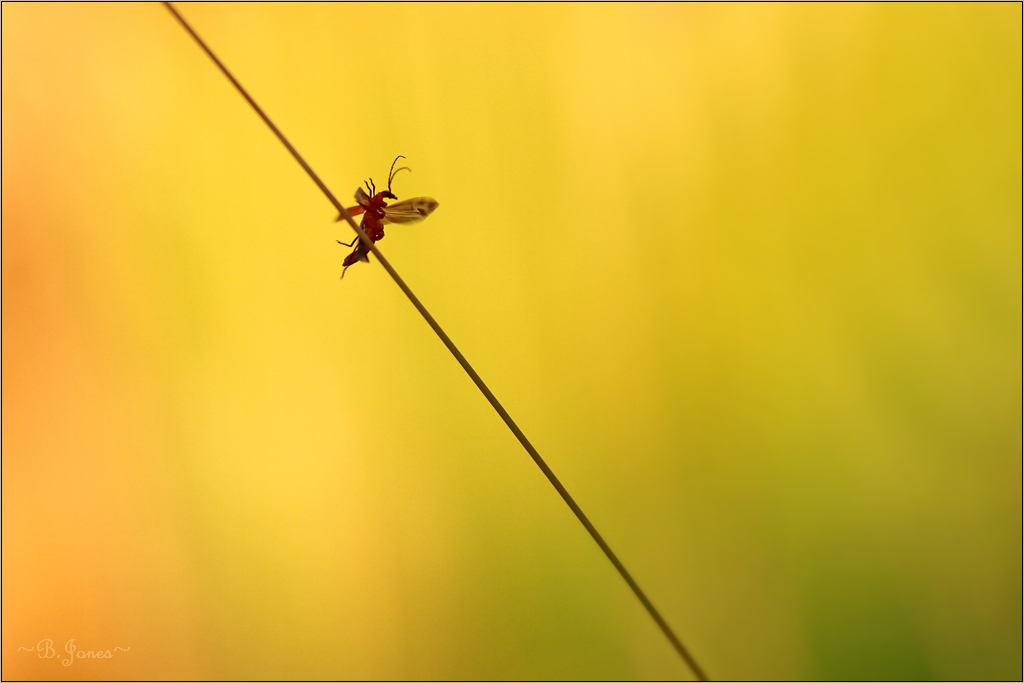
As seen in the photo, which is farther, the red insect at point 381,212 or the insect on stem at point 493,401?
the red insect at point 381,212

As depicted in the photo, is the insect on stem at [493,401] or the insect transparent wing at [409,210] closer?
the insect on stem at [493,401]

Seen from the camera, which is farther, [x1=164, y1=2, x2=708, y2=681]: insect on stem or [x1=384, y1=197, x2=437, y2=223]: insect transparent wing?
[x1=384, y1=197, x2=437, y2=223]: insect transparent wing

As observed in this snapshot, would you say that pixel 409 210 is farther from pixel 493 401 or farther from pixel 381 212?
pixel 493 401

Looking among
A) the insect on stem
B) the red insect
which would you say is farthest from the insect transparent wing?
the insect on stem

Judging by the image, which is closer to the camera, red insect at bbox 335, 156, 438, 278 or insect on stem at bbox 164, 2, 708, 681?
insect on stem at bbox 164, 2, 708, 681

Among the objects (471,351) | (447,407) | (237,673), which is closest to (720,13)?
(471,351)

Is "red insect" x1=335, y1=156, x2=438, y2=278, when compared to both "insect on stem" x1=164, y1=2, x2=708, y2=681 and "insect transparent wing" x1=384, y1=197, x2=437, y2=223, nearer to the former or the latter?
"insect transparent wing" x1=384, y1=197, x2=437, y2=223

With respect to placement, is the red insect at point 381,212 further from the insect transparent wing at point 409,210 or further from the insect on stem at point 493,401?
the insect on stem at point 493,401

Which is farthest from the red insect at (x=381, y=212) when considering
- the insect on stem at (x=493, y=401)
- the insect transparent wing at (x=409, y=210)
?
the insect on stem at (x=493, y=401)

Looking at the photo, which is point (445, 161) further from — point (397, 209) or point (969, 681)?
point (969, 681)
